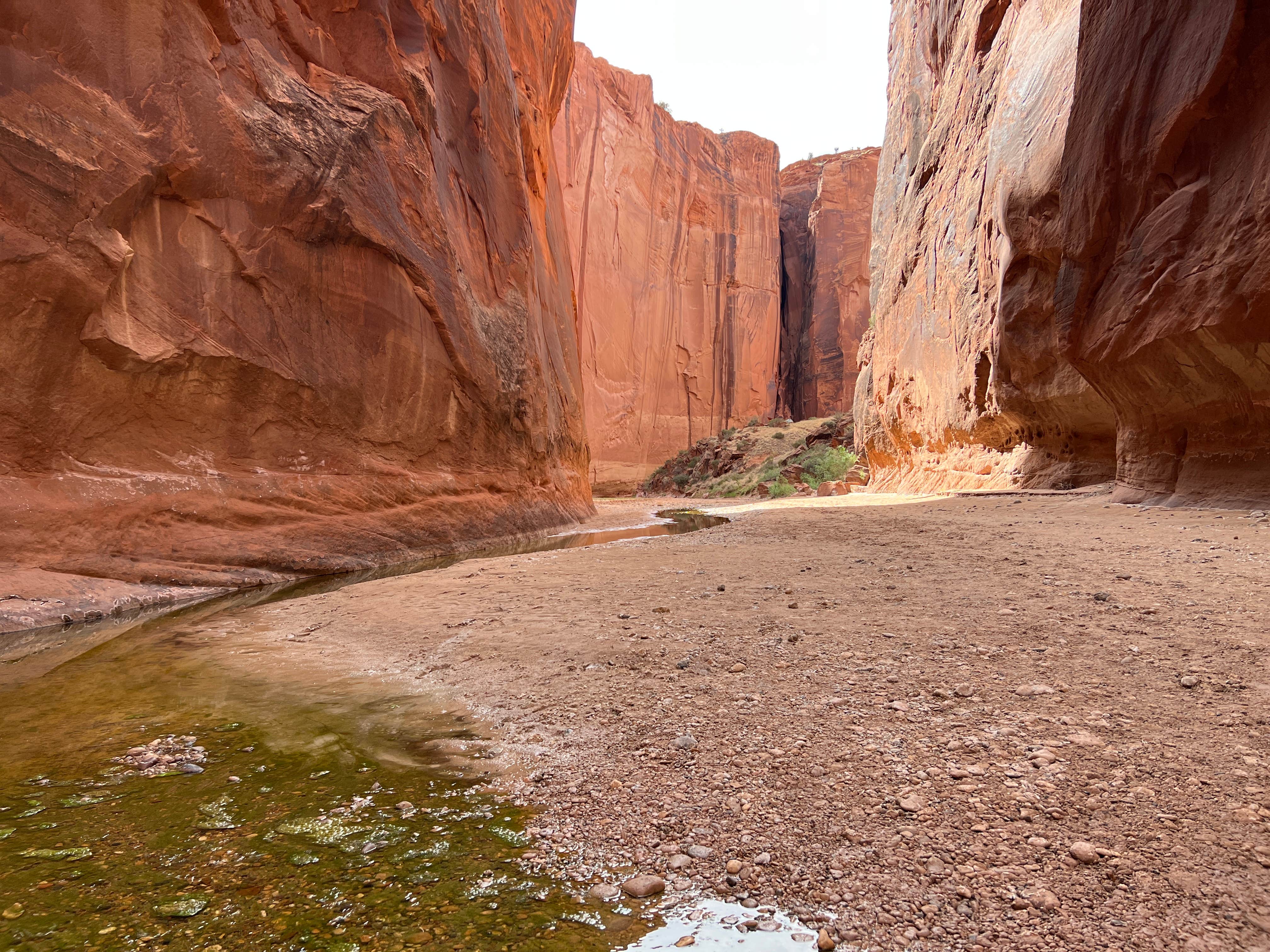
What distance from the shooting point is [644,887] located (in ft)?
4.45

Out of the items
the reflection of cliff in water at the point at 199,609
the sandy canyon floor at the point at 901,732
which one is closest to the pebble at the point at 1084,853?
the sandy canyon floor at the point at 901,732

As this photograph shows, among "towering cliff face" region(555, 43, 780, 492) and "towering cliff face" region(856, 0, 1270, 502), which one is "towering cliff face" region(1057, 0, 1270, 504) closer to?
"towering cliff face" region(856, 0, 1270, 502)

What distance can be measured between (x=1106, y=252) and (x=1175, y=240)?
1077 millimetres

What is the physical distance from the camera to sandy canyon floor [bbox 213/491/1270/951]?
1.25 metres

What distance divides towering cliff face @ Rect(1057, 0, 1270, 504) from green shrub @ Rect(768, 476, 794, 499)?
43.5ft

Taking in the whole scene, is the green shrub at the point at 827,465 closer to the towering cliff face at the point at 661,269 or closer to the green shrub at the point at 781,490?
the green shrub at the point at 781,490

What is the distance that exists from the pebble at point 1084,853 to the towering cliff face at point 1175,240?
6549mm

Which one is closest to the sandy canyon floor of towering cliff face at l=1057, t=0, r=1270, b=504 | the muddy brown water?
the muddy brown water

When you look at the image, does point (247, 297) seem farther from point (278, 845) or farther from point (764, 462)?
point (764, 462)

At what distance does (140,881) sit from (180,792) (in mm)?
464

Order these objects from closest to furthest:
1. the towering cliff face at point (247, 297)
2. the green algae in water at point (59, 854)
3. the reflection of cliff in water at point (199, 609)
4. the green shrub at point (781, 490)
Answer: the green algae in water at point (59, 854), the reflection of cliff in water at point (199, 609), the towering cliff face at point (247, 297), the green shrub at point (781, 490)

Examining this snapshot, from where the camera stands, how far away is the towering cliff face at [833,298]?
35.9 metres

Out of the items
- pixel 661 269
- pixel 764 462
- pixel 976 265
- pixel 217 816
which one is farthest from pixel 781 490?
pixel 217 816

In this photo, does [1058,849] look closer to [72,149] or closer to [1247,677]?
[1247,677]
